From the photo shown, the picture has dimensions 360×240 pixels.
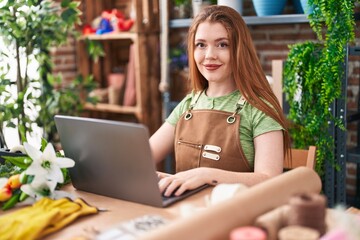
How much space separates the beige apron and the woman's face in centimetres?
12

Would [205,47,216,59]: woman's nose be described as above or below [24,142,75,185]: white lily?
above

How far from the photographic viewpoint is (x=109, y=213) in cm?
134

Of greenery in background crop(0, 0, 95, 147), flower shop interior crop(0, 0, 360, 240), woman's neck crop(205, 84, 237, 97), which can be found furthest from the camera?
greenery in background crop(0, 0, 95, 147)

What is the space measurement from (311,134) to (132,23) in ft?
5.21

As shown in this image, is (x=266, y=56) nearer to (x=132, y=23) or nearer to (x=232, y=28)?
(x=132, y=23)

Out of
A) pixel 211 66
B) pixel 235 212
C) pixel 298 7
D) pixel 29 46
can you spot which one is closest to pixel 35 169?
pixel 235 212

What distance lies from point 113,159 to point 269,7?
6.00 ft

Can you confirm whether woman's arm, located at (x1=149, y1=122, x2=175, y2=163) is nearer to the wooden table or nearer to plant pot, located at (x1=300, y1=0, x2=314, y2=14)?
the wooden table

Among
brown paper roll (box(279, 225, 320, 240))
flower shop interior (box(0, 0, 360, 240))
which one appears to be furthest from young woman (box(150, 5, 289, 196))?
brown paper roll (box(279, 225, 320, 240))

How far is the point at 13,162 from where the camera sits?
4.87ft

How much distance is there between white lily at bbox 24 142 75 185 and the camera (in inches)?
54.6

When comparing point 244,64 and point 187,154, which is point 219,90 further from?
point 187,154

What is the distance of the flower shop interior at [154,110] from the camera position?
1.06 metres

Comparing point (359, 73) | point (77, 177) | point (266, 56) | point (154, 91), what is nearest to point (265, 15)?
point (266, 56)
